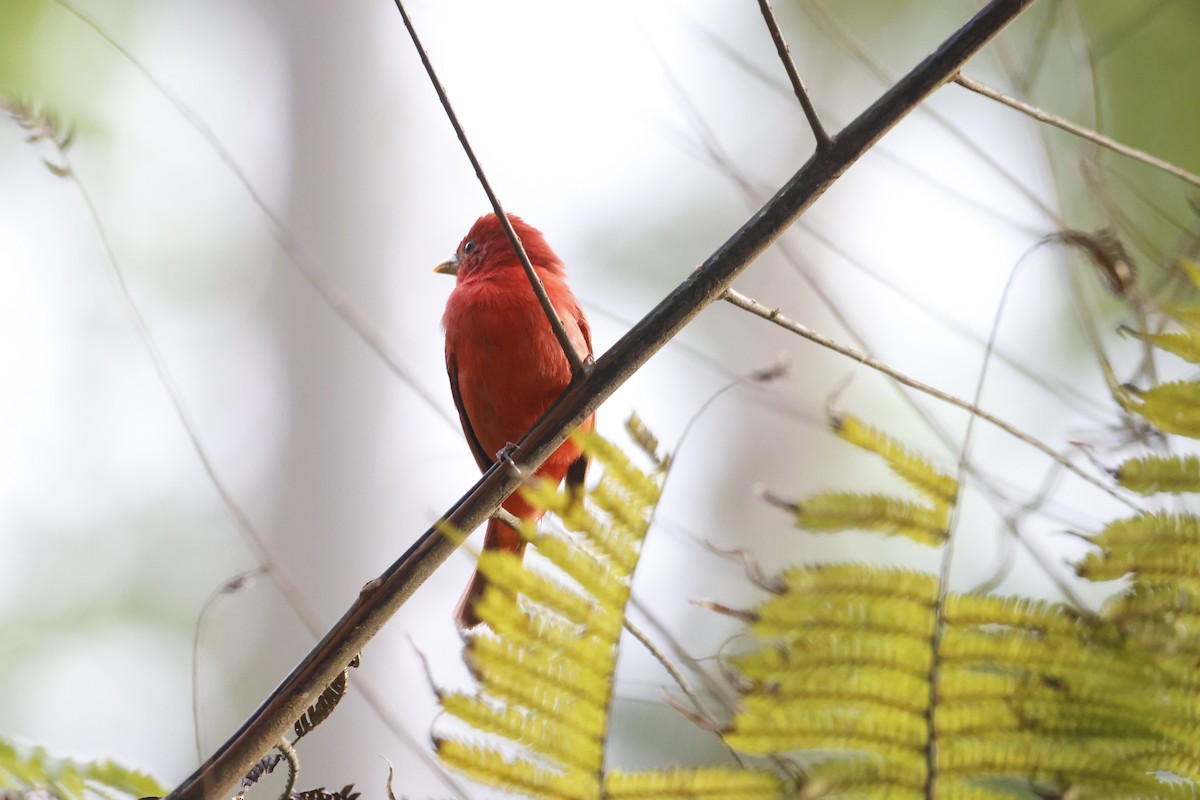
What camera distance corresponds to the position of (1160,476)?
0.52 meters

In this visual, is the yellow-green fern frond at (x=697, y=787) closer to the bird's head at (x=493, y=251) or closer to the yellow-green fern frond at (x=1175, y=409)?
the yellow-green fern frond at (x=1175, y=409)

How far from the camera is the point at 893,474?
1.65 feet

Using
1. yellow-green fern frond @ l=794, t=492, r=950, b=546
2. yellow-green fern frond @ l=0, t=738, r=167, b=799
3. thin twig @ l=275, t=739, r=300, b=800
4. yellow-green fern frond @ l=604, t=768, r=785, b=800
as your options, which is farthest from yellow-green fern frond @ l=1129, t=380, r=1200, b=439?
yellow-green fern frond @ l=0, t=738, r=167, b=799

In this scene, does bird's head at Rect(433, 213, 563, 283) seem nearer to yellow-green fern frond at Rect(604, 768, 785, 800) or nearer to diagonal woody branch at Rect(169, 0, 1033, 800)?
diagonal woody branch at Rect(169, 0, 1033, 800)

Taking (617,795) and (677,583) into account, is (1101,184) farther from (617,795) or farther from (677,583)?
(677,583)

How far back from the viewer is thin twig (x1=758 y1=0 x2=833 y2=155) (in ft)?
1.94

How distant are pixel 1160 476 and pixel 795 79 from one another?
296 millimetres

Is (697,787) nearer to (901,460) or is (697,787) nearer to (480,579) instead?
(901,460)

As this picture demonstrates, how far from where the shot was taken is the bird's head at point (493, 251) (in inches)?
66.9

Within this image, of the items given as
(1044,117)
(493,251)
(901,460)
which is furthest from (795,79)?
(493,251)

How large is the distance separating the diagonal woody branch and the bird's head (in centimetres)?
108

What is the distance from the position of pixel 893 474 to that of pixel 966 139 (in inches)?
24.2

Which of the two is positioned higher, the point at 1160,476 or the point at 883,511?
the point at 1160,476

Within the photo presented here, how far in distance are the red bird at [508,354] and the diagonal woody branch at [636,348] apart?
82 centimetres
